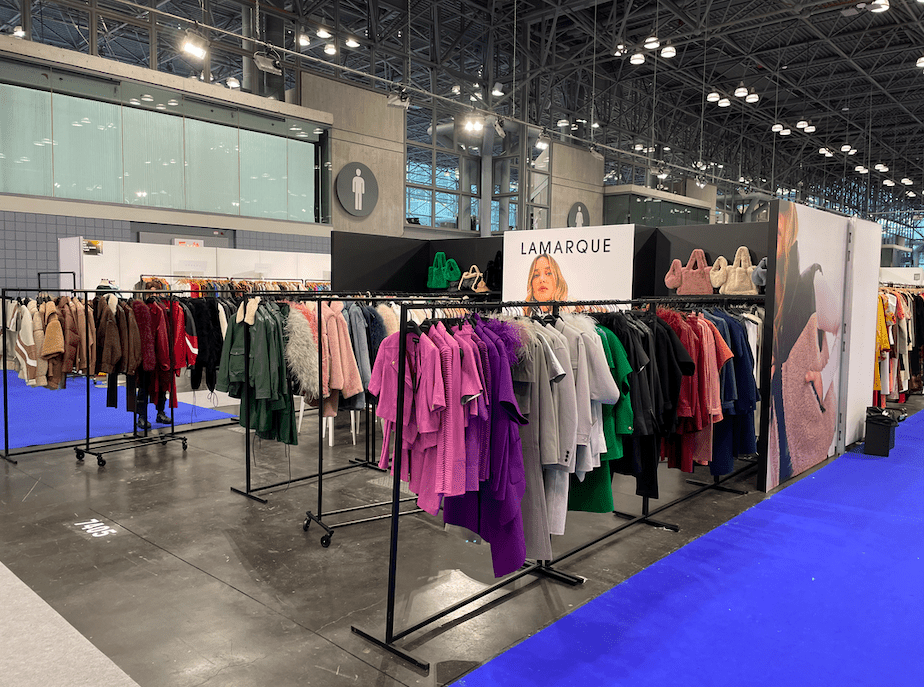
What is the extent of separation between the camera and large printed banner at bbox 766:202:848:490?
5344 mm

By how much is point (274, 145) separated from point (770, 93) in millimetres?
16357

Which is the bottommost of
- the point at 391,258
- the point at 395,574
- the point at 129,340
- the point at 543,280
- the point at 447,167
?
the point at 395,574

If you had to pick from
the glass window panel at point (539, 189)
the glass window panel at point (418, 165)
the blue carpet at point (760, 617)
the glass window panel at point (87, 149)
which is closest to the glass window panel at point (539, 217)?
the glass window panel at point (539, 189)

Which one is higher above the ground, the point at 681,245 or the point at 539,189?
the point at 539,189

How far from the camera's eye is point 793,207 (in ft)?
17.7

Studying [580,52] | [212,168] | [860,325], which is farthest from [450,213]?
[860,325]

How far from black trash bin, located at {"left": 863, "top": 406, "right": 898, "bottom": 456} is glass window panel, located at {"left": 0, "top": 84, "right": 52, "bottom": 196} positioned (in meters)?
12.2

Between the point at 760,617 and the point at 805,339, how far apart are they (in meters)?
3.18

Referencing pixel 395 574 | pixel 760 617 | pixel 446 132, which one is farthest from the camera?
pixel 446 132

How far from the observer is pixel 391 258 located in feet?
29.2

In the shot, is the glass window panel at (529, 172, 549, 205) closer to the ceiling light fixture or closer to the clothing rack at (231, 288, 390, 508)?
the ceiling light fixture

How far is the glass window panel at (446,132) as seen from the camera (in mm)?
16844

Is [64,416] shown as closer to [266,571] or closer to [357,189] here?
[266,571]

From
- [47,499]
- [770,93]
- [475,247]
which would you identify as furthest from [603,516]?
[770,93]
